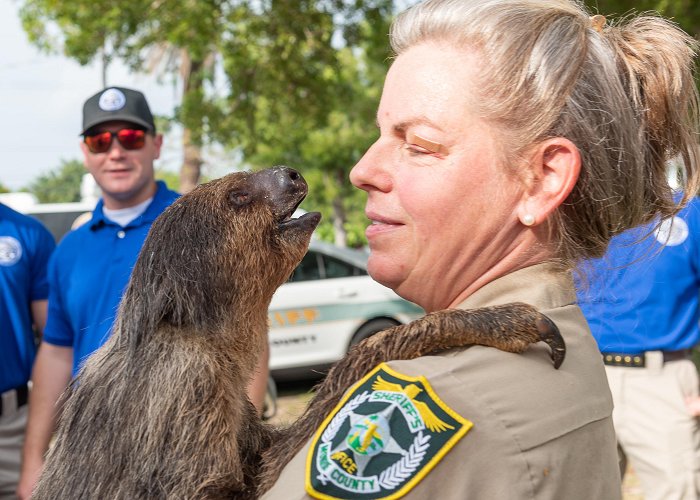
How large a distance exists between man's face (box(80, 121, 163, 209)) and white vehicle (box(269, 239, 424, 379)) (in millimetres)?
5862

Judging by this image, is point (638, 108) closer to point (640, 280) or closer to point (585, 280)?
point (585, 280)

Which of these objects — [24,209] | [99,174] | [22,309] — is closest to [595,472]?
[99,174]

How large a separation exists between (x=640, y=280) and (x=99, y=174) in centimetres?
293

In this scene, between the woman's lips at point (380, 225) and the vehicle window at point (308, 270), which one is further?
the vehicle window at point (308, 270)

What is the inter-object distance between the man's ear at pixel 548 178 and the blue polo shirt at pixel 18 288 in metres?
3.41

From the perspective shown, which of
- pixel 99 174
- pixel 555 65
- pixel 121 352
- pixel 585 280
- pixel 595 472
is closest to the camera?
pixel 595 472

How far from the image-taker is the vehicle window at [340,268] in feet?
34.8

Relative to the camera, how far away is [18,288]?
4305 mm

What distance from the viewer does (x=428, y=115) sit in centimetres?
154

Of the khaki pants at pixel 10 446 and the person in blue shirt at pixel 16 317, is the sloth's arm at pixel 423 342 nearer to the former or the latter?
the person in blue shirt at pixel 16 317

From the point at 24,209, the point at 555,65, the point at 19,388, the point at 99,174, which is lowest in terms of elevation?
the point at 24,209

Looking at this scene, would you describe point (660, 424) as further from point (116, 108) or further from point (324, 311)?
point (324, 311)

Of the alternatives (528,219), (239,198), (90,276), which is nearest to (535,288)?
(528,219)

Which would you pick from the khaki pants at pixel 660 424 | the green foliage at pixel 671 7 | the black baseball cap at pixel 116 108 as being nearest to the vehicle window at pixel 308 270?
the green foliage at pixel 671 7
